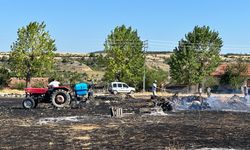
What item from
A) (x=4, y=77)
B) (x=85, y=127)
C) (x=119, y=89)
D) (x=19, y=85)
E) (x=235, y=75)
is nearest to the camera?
(x=85, y=127)

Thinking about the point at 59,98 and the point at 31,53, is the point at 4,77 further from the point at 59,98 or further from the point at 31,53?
the point at 59,98

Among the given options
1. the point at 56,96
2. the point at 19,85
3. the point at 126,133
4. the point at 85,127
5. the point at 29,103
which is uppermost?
the point at 19,85

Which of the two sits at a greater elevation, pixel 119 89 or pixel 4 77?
pixel 4 77

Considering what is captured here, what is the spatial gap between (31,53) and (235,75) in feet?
118

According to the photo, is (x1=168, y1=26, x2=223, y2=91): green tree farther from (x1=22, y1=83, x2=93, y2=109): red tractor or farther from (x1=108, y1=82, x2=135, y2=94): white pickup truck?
(x1=22, y1=83, x2=93, y2=109): red tractor

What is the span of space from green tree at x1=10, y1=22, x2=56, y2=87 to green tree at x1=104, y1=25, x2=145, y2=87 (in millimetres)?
8924

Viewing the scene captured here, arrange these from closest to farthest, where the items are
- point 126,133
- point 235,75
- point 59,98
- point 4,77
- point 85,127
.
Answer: point 126,133 → point 85,127 → point 59,98 → point 4,77 → point 235,75

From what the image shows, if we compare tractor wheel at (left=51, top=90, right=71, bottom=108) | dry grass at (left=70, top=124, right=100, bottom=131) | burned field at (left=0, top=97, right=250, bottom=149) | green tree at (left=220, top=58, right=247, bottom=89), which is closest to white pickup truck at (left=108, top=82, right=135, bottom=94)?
green tree at (left=220, top=58, right=247, bottom=89)

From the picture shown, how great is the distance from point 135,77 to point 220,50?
1586 cm

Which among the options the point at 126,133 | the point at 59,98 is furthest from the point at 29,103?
the point at 126,133

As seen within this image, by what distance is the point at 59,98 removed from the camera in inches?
1183

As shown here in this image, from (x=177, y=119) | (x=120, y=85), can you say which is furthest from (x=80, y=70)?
(x=177, y=119)

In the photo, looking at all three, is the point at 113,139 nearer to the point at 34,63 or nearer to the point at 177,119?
the point at 177,119

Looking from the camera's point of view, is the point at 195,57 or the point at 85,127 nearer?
the point at 85,127
